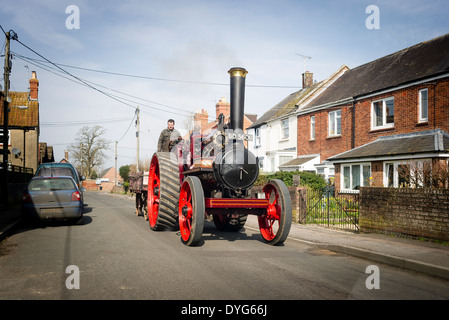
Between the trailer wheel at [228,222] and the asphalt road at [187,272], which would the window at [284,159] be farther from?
the asphalt road at [187,272]

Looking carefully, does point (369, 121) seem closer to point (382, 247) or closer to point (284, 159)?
point (284, 159)

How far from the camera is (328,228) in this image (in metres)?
12.2

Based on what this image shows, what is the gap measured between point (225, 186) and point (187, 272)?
2625 millimetres

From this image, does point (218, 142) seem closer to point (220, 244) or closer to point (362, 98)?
point (220, 244)

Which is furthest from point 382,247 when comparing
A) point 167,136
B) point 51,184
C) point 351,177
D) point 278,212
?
point 351,177

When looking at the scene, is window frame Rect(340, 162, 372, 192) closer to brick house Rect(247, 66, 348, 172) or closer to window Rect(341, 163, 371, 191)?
window Rect(341, 163, 371, 191)

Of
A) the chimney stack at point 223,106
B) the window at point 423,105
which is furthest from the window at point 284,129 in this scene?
the window at point 423,105

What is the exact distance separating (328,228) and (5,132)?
46.1ft

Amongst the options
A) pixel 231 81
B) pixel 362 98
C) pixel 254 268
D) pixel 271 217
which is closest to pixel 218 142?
pixel 231 81

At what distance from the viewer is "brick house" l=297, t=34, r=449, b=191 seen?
54.4 ft

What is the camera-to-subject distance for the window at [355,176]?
19.0 meters

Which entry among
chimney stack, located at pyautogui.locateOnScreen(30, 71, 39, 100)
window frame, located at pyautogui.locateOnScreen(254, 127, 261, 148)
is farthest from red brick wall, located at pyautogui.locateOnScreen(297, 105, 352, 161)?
chimney stack, located at pyautogui.locateOnScreen(30, 71, 39, 100)

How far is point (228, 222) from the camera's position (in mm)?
10672

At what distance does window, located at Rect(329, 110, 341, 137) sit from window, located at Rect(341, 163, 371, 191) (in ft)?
12.2
